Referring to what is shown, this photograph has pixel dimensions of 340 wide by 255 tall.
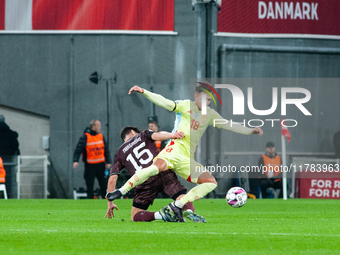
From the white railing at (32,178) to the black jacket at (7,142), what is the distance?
4.00ft

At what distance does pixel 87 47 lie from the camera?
18516mm

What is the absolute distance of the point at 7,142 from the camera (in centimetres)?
1616

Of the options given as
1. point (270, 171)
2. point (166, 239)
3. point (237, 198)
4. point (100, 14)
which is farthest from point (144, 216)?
point (100, 14)

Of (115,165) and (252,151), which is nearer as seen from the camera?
(115,165)

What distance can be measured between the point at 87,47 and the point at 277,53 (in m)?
6.02

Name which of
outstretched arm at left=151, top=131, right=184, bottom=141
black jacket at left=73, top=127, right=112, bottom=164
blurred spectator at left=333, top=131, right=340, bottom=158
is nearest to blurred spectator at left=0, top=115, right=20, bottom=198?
black jacket at left=73, top=127, right=112, bottom=164

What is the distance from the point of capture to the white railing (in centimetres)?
1728

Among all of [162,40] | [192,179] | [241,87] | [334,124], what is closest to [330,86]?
[334,124]

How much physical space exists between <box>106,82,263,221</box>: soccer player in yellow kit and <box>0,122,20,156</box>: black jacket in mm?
9278

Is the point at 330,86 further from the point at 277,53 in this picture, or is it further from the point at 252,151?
the point at 252,151

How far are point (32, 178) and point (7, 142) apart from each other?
163 centimetres

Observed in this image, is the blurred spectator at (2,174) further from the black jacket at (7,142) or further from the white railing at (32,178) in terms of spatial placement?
the white railing at (32,178)

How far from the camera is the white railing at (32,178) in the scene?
680 inches

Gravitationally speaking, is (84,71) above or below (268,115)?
above
